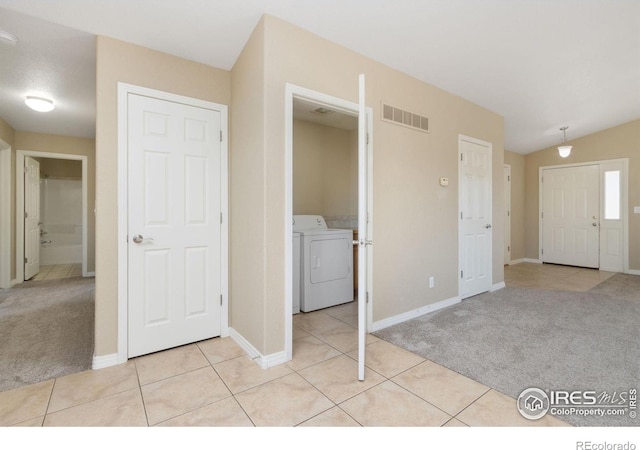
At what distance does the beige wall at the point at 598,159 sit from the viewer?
17.6ft

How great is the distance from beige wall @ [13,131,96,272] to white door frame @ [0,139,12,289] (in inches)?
12.2

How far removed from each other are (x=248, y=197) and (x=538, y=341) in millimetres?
2704

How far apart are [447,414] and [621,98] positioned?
17.2ft

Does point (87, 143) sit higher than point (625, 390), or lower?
higher

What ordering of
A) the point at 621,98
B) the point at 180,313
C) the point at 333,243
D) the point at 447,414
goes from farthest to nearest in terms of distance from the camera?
the point at 621,98, the point at 333,243, the point at 180,313, the point at 447,414

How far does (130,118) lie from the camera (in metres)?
2.30

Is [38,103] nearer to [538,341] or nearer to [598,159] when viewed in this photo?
[538,341]

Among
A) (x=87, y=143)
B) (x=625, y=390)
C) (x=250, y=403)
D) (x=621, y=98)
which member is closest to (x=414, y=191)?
(x=625, y=390)

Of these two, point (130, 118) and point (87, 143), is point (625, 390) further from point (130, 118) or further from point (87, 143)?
point (87, 143)

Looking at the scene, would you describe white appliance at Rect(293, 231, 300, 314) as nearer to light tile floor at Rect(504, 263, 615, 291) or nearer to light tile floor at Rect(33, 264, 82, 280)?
light tile floor at Rect(504, 263, 615, 291)

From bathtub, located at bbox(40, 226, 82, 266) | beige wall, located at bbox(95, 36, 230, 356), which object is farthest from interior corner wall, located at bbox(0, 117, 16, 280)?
beige wall, located at bbox(95, 36, 230, 356)

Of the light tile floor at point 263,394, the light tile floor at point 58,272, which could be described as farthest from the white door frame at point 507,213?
the light tile floor at point 58,272
